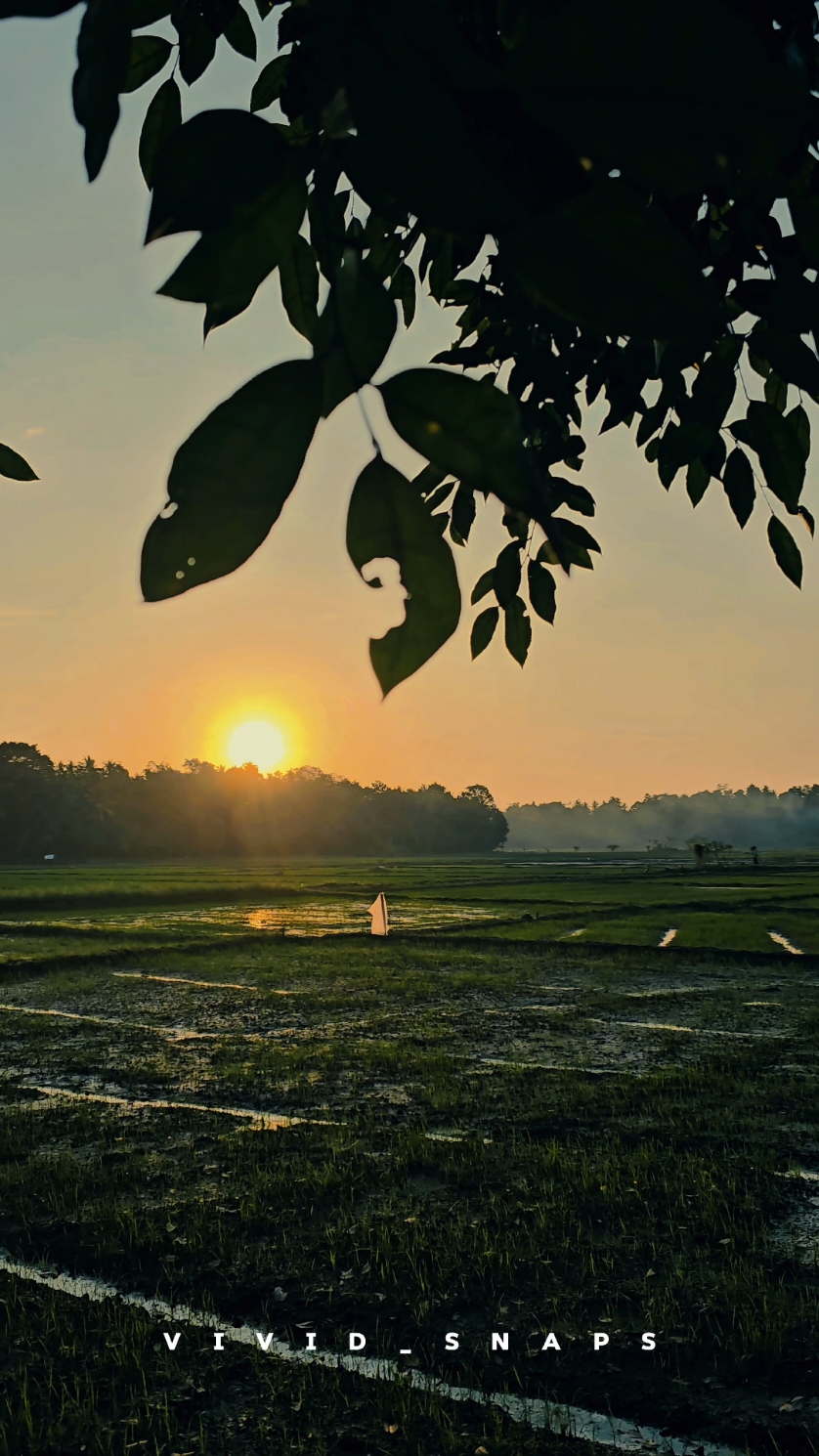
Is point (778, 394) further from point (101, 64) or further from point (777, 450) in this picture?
point (101, 64)

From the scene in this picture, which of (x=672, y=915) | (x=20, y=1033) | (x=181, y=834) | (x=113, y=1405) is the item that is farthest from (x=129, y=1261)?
(x=181, y=834)

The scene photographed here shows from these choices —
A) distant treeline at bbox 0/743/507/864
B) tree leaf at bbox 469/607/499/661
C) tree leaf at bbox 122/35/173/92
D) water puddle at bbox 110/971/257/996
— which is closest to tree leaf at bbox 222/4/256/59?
tree leaf at bbox 122/35/173/92

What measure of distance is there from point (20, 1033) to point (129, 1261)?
6080 millimetres

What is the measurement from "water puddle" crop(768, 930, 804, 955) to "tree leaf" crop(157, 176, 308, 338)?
17248 millimetres

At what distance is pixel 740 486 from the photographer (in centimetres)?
116

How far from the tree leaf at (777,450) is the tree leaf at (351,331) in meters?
0.40

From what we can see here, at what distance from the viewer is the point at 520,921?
75.8ft

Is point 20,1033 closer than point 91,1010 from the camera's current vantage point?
Yes

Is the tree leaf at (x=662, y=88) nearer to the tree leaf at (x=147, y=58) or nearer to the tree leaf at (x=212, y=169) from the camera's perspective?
the tree leaf at (x=212, y=169)

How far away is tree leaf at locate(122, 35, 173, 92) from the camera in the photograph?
833mm

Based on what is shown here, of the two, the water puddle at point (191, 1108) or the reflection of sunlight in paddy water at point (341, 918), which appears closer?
the water puddle at point (191, 1108)

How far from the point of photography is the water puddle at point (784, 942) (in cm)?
1690

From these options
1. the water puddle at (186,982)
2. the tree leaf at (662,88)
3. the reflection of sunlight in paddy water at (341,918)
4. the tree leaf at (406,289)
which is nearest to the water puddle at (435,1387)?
the tree leaf at (406,289)

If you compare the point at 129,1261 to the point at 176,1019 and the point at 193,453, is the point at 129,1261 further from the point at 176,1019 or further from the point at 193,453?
the point at 176,1019
